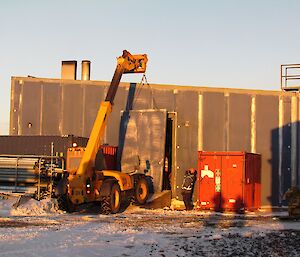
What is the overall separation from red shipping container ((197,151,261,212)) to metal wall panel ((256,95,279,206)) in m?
2.27

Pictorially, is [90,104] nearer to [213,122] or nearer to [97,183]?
[213,122]

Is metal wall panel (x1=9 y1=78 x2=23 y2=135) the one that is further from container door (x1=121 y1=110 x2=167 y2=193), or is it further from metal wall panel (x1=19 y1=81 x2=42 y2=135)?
container door (x1=121 y1=110 x2=167 y2=193)

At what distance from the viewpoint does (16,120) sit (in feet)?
82.4

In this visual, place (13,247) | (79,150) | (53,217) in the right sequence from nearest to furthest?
(13,247) → (53,217) → (79,150)

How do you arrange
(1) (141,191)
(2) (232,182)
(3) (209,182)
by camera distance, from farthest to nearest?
(3) (209,182)
(2) (232,182)
(1) (141,191)

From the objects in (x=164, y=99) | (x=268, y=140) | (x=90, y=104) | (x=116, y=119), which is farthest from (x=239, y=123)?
(x=90, y=104)

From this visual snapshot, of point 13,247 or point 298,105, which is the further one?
point 298,105

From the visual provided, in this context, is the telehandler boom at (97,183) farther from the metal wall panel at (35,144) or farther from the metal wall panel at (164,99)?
the metal wall panel at (164,99)

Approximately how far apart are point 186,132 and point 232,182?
3879 millimetres

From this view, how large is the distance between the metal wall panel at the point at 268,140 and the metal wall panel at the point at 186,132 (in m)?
3.10

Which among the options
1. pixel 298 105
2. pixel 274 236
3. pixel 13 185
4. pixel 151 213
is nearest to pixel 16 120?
pixel 13 185

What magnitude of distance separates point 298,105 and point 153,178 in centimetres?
815

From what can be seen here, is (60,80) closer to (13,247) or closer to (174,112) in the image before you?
(174,112)

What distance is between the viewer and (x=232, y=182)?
22469mm
